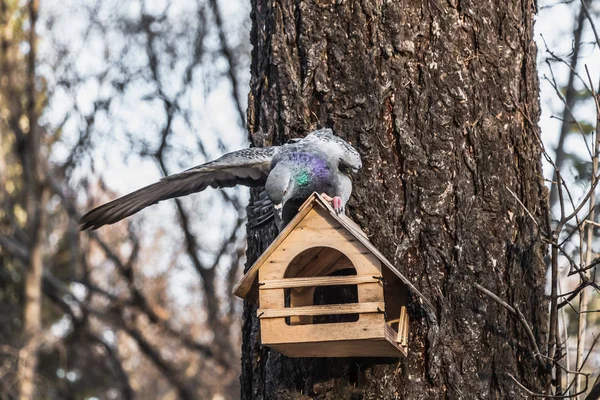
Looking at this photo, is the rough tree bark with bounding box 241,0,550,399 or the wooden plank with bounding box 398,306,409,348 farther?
the rough tree bark with bounding box 241,0,550,399

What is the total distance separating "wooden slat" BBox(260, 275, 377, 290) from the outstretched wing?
2.20ft

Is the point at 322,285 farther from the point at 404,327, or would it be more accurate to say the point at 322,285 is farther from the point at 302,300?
the point at 404,327

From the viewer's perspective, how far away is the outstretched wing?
2.97 meters

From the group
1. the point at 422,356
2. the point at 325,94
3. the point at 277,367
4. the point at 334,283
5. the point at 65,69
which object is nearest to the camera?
the point at 334,283

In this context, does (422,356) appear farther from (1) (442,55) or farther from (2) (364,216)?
(1) (442,55)

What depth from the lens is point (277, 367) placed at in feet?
9.21

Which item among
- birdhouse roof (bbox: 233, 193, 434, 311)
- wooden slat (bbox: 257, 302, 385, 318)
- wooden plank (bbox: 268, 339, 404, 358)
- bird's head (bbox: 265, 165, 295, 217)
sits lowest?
wooden plank (bbox: 268, 339, 404, 358)

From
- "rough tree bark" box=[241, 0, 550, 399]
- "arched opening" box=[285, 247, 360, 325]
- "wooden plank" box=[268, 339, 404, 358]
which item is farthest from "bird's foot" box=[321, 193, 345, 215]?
"wooden plank" box=[268, 339, 404, 358]

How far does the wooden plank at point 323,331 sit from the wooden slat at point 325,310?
0.02 metres

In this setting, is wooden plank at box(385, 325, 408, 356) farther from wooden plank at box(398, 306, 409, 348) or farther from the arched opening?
the arched opening

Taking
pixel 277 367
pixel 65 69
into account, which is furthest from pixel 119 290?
pixel 277 367

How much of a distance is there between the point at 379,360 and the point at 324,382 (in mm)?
217

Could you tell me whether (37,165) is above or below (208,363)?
above

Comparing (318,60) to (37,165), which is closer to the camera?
(318,60)
